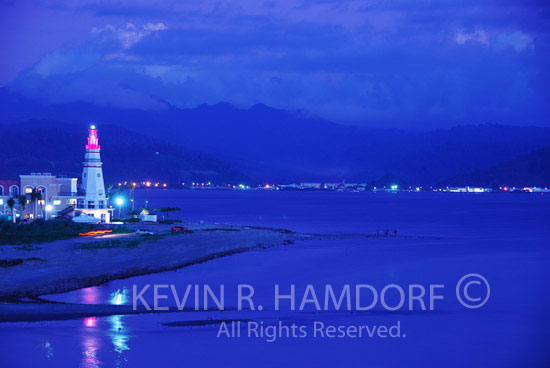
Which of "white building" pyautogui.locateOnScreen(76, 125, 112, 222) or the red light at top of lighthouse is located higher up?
the red light at top of lighthouse

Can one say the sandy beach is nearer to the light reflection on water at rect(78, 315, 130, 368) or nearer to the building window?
the light reflection on water at rect(78, 315, 130, 368)

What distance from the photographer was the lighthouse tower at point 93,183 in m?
70.2

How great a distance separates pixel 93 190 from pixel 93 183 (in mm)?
754

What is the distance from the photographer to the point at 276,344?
87.2 ft

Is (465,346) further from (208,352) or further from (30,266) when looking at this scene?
(30,266)

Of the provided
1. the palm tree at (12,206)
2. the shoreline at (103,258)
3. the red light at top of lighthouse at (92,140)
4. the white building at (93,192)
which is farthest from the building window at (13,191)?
the shoreline at (103,258)

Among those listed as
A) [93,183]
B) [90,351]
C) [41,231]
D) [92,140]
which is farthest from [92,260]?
[92,140]

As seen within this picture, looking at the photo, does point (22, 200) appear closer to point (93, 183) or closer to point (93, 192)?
point (93, 192)

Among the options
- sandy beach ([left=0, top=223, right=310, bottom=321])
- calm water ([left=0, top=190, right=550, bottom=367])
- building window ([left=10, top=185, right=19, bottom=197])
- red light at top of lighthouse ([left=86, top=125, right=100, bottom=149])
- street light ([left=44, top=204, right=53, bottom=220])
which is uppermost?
red light at top of lighthouse ([left=86, top=125, right=100, bottom=149])

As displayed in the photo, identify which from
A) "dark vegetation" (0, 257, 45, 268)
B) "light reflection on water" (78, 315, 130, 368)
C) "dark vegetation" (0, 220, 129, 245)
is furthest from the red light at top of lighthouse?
"light reflection on water" (78, 315, 130, 368)

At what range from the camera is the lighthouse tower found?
70.2m

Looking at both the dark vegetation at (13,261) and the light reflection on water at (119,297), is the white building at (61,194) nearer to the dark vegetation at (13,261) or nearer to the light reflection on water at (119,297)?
the dark vegetation at (13,261)

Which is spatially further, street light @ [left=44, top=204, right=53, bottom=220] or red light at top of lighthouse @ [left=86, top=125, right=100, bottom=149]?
red light at top of lighthouse @ [left=86, top=125, right=100, bottom=149]

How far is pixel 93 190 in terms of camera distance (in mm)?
70312
